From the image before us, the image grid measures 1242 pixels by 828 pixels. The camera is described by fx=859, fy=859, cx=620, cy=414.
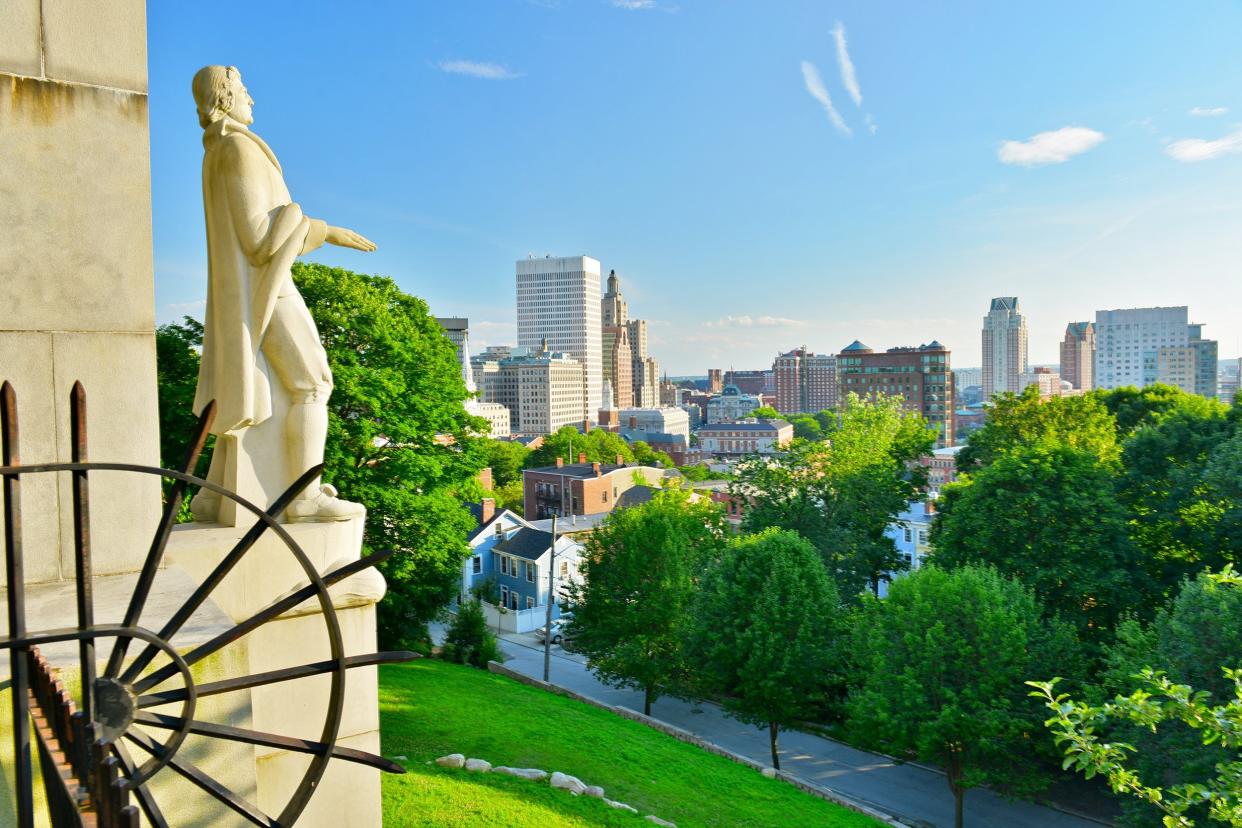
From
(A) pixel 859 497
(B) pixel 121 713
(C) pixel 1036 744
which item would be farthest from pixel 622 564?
(B) pixel 121 713

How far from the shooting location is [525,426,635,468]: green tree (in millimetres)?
92312

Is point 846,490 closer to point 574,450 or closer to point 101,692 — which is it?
point 101,692

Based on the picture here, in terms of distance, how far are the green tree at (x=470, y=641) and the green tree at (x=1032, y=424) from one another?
2031 centimetres

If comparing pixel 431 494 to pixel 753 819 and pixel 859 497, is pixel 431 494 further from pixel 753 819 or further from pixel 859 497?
pixel 859 497

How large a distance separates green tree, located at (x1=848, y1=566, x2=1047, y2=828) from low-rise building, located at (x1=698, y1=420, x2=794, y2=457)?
4674 inches

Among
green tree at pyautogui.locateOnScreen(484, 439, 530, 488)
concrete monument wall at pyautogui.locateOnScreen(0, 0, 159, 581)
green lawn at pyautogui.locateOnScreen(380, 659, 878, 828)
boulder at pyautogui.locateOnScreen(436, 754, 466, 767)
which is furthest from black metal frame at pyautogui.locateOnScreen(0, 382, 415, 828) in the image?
green tree at pyautogui.locateOnScreen(484, 439, 530, 488)

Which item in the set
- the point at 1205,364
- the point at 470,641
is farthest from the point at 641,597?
the point at 1205,364

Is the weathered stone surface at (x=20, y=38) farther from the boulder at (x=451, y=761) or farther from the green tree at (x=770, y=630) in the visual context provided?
the green tree at (x=770, y=630)

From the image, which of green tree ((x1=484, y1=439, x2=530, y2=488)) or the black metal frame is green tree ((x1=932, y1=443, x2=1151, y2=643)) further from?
green tree ((x1=484, y1=439, x2=530, y2=488))

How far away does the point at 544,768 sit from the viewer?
48.8 ft

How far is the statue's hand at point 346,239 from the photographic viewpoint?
675cm

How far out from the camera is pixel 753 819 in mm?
15336

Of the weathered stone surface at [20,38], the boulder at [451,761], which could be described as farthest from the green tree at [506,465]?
the weathered stone surface at [20,38]

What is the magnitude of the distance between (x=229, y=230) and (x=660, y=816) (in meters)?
11.5
